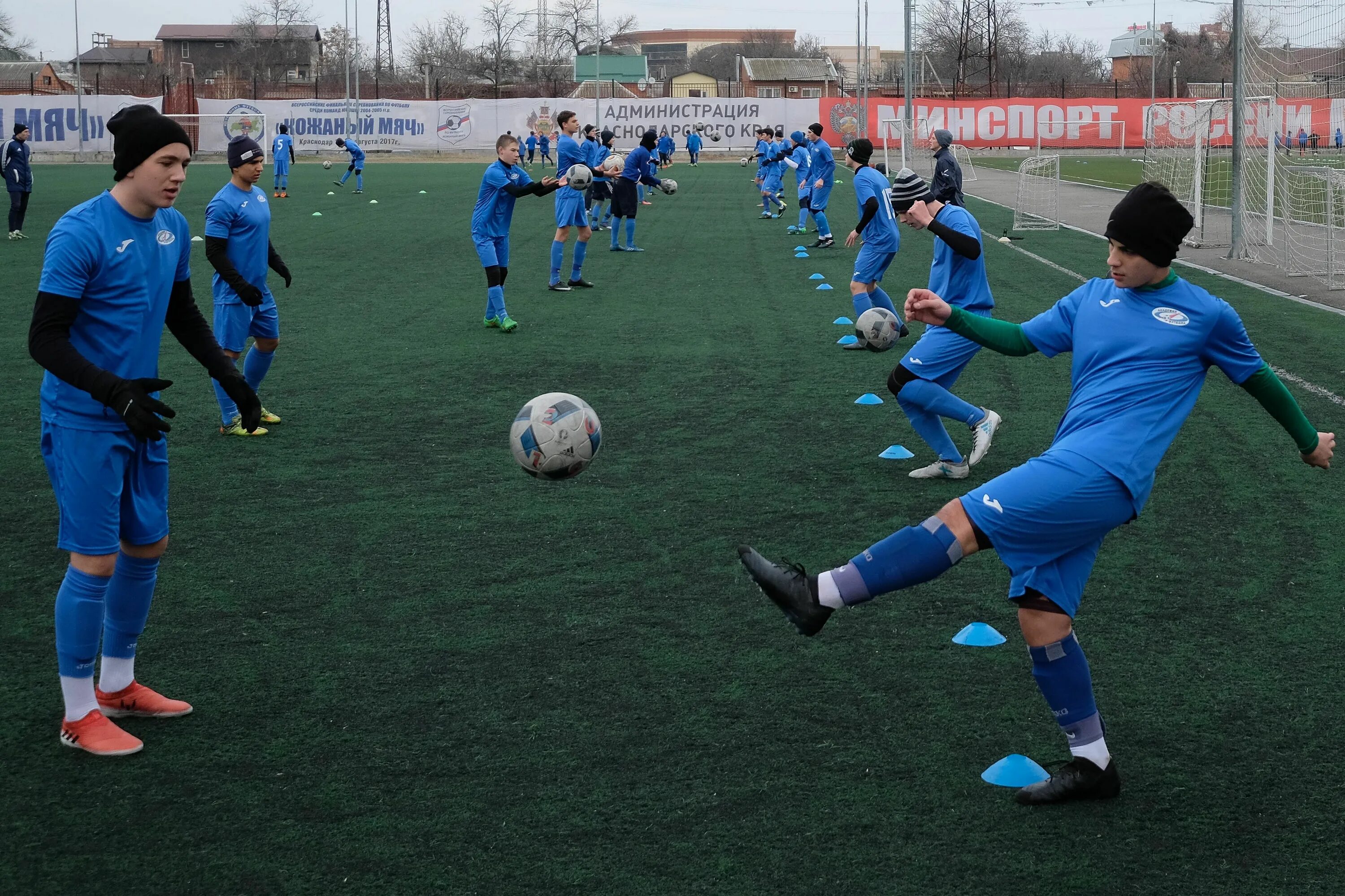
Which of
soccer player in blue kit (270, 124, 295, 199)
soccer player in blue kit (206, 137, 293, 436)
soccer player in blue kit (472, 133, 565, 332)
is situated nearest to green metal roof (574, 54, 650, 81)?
soccer player in blue kit (270, 124, 295, 199)

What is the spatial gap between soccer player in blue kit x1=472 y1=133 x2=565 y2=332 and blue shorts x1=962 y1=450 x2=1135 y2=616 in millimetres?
9511

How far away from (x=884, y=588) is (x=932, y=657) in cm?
141

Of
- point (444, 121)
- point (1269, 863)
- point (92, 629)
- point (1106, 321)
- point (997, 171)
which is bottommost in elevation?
point (1269, 863)

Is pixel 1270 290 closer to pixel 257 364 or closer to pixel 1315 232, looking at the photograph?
pixel 1315 232

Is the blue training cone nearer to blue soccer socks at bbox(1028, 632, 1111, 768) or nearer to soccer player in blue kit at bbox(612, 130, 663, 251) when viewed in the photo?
blue soccer socks at bbox(1028, 632, 1111, 768)

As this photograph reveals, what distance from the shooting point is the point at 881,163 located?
146 feet

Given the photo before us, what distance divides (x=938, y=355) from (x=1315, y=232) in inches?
643

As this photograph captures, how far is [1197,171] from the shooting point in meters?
20.5

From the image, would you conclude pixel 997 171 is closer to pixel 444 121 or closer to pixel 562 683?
pixel 444 121

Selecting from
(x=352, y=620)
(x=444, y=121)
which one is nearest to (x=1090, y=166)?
(x=444, y=121)

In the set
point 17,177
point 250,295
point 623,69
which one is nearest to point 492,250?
point 250,295

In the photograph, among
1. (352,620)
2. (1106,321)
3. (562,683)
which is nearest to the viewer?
(1106,321)

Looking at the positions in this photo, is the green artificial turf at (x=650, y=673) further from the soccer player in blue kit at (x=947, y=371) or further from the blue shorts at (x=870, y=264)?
the blue shorts at (x=870, y=264)

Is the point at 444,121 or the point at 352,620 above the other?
the point at 444,121
